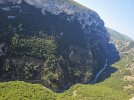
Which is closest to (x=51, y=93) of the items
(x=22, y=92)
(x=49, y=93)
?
(x=49, y=93)

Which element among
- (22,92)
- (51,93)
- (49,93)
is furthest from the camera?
(51,93)

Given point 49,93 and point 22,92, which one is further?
point 49,93

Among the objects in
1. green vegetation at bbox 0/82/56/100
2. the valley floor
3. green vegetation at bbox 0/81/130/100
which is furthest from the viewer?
the valley floor

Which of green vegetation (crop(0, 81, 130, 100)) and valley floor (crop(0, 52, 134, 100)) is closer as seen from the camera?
green vegetation (crop(0, 81, 130, 100))

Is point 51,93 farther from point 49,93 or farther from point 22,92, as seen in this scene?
point 22,92

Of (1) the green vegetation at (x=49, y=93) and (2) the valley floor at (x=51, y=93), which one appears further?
(2) the valley floor at (x=51, y=93)

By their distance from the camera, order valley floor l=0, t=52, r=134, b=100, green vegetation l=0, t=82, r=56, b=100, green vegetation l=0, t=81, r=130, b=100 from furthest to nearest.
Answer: valley floor l=0, t=52, r=134, b=100
green vegetation l=0, t=81, r=130, b=100
green vegetation l=0, t=82, r=56, b=100

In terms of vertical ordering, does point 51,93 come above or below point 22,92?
below

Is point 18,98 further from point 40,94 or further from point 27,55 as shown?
point 27,55

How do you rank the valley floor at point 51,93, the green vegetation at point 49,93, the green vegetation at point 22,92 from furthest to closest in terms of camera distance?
the valley floor at point 51,93, the green vegetation at point 49,93, the green vegetation at point 22,92

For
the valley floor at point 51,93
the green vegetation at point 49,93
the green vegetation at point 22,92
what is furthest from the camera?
the valley floor at point 51,93

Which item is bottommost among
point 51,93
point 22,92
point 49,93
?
point 51,93

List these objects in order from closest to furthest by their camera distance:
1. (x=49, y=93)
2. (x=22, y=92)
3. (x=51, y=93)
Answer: (x=22, y=92) < (x=49, y=93) < (x=51, y=93)
